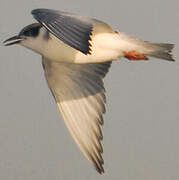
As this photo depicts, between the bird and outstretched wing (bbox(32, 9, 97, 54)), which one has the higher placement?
outstretched wing (bbox(32, 9, 97, 54))

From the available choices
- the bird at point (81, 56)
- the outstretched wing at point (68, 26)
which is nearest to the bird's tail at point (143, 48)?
the bird at point (81, 56)

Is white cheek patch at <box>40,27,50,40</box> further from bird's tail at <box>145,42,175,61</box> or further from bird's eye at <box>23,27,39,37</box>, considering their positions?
bird's tail at <box>145,42,175,61</box>

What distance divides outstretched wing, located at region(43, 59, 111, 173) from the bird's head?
1.44 feet

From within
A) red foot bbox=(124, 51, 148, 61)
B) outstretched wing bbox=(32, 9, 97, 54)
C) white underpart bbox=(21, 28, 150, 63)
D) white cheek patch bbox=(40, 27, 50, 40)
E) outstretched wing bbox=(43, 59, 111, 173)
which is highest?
outstretched wing bbox=(32, 9, 97, 54)

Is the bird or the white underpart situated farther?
the white underpart

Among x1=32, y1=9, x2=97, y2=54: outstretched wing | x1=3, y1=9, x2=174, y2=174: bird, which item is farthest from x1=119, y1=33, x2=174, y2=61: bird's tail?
x1=32, y1=9, x2=97, y2=54: outstretched wing

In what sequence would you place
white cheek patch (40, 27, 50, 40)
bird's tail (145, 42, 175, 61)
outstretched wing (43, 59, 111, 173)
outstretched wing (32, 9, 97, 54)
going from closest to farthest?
outstretched wing (32, 9, 97, 54)
bird's tail (145, 42, 175, 61)
white cheek patch (40, 27, 50, 40)
outstretched wing (43, 59, 111, 173)

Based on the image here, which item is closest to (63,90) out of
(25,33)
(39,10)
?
(25,33)

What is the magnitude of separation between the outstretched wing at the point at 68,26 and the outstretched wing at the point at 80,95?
1.08 meters

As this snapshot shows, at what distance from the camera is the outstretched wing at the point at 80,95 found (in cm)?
582

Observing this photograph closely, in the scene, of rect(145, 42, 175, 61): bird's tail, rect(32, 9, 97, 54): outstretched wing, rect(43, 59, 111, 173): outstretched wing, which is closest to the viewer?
rect(32, 9, 97, 54): outstretched wing

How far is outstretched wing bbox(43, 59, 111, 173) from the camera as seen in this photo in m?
5.82

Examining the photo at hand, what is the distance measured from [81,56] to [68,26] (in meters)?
0.70

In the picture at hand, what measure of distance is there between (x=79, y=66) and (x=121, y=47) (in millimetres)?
845
